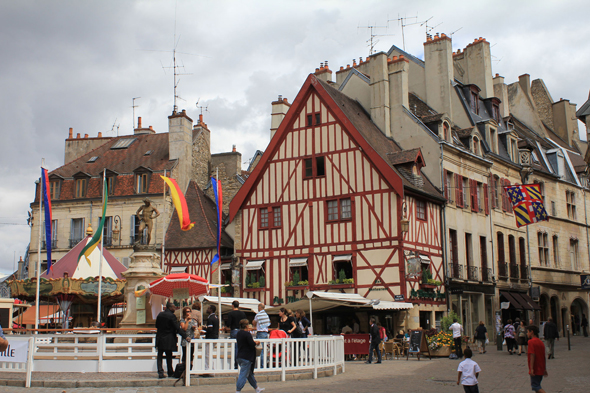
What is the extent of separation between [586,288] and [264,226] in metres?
16.1

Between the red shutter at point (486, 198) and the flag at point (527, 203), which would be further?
the red shutter at point (486, 198)

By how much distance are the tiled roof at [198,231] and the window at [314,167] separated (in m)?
4.79

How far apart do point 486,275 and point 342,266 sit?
23.4 ft

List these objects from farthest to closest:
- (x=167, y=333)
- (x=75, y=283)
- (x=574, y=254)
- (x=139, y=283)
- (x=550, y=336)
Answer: (x=574, y=254) → (x=75, y=283) → (x=550, y=336) → (x=139, y=283) → (x=167, y=333)

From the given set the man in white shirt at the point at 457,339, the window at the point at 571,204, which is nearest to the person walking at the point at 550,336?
the man in white shirt at the point at 457,339

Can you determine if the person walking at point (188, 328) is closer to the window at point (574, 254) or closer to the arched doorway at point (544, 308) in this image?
the arched doorway at point (544, 308)

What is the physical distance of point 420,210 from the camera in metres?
25.0

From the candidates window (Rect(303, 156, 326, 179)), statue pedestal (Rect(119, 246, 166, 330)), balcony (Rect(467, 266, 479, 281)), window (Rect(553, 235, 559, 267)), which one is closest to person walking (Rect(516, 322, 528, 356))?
balcony (Rect(467, 266, 479, 281))

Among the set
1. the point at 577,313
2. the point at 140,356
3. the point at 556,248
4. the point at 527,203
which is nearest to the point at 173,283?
the point at 140,356

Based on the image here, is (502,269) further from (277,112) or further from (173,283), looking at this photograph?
(173,283)

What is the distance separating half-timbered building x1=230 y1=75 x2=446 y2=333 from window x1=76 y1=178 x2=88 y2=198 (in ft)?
32.4

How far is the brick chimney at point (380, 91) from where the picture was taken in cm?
2800

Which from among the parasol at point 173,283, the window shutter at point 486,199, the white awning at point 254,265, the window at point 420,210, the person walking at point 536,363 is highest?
the window shutter at point 486,199

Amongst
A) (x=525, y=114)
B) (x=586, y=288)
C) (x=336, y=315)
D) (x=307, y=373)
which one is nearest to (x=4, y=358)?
(x=307, y=373)
